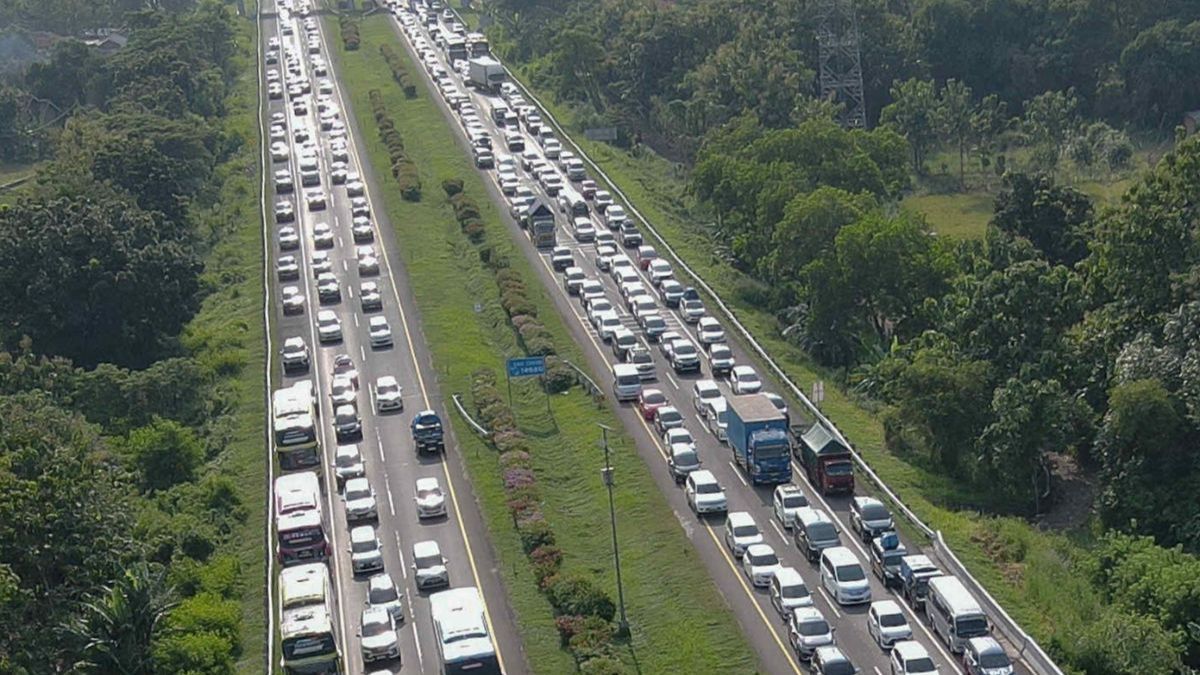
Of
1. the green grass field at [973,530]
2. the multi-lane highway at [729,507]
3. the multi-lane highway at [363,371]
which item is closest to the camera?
the multi-lane highway at [729,507]

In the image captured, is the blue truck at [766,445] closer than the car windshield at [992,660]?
No

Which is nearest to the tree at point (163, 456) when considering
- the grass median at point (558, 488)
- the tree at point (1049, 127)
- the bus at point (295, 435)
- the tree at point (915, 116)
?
the bus at point (295, 435)

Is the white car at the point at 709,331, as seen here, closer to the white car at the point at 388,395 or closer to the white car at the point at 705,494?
the white car at the point at 388,395

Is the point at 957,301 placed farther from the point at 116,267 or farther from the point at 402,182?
the point at 402,182

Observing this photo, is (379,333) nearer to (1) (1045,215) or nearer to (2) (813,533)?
(2) (813,533)

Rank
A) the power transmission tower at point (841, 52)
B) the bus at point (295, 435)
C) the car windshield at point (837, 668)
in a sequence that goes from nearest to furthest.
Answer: the car windshield at point (837, 668)
the bus at point (295, 435)
the power transmission tower at point (841, 52)

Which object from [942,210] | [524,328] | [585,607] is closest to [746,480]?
[585,607]
